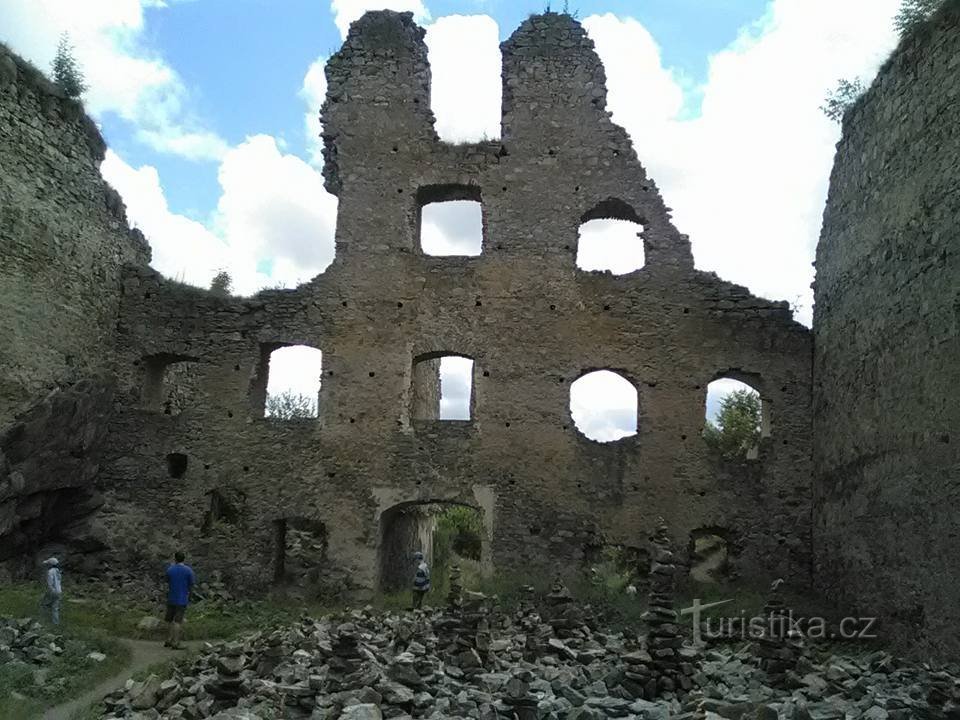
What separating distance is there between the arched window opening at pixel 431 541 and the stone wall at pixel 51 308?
4209 millimetres

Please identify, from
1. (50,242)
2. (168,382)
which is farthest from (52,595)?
(168,382)

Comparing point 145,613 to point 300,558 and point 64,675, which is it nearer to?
point 300,558

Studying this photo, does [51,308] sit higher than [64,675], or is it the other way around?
[51,308]

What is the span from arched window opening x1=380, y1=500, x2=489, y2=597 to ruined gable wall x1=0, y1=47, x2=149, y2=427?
489 centimetres

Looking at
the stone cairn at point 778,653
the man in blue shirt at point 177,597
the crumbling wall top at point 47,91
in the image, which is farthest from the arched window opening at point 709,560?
the crumbling wall top at point 47,91

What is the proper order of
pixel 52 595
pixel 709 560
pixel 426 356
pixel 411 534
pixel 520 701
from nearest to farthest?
1. pixel 520 701
2. pixel 52 595
3. pixel 426 356
4. pixel 709 560
5. pixel 411 534

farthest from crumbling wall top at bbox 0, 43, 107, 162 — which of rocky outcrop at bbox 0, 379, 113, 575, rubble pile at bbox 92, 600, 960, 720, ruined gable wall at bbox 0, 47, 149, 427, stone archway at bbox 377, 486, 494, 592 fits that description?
rubble pile at bbox 92, 600, 960, 720

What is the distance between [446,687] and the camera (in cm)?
642

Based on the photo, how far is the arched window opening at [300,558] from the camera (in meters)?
12.4

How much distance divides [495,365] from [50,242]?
244 inches

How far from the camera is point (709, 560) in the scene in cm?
1371

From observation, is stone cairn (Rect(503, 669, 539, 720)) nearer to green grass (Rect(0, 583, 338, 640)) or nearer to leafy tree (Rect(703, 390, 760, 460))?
green grass (Rect(0, 583, 338, 640))

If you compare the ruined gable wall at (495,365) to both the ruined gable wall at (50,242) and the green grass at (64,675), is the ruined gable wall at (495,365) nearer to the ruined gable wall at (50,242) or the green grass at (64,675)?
the ruined gable wall at (50,242)

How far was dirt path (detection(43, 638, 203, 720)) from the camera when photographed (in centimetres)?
722
